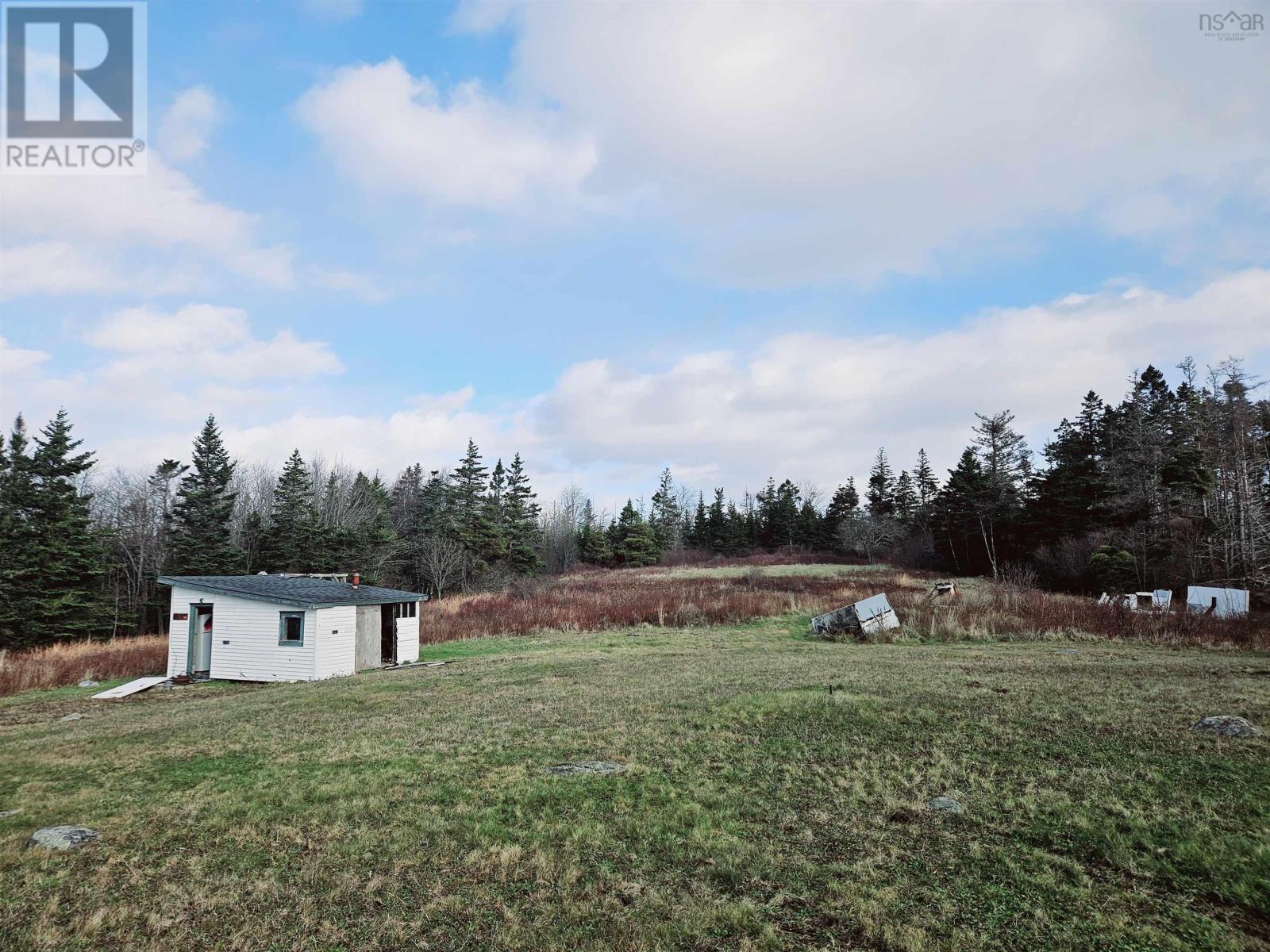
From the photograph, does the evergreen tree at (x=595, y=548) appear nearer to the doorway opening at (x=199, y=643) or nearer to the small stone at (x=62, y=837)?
the doorway opening at (x=199, y=643)

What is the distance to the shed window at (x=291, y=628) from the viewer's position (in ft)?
62.7

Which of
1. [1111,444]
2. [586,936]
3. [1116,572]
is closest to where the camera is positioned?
[586,936]

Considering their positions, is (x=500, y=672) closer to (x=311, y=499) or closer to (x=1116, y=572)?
(x=1116, y=572)

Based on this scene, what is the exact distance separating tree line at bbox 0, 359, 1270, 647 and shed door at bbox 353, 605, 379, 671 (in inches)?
894

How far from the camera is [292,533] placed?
43656mm

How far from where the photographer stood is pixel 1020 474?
5247 cm

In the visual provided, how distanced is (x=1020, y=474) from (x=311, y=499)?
204ft

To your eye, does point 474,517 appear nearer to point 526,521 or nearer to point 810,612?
point 526,521

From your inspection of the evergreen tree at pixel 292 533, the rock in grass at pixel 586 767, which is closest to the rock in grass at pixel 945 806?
the rock in grass at pixel 586 767

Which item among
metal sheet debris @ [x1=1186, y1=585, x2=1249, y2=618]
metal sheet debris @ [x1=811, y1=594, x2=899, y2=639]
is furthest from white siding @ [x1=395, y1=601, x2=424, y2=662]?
metal sheet debris @ [x1=1186, y1=585, x2=1249, y2=618]

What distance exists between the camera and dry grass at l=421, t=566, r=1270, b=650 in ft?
61.0

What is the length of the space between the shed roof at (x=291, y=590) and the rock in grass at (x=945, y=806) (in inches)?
713

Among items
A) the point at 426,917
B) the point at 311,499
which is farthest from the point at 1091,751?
the point at 311,499

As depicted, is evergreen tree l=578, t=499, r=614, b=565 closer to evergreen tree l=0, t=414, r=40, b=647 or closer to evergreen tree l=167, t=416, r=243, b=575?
evergreen tree l=167, t=416, r=243, b=575
